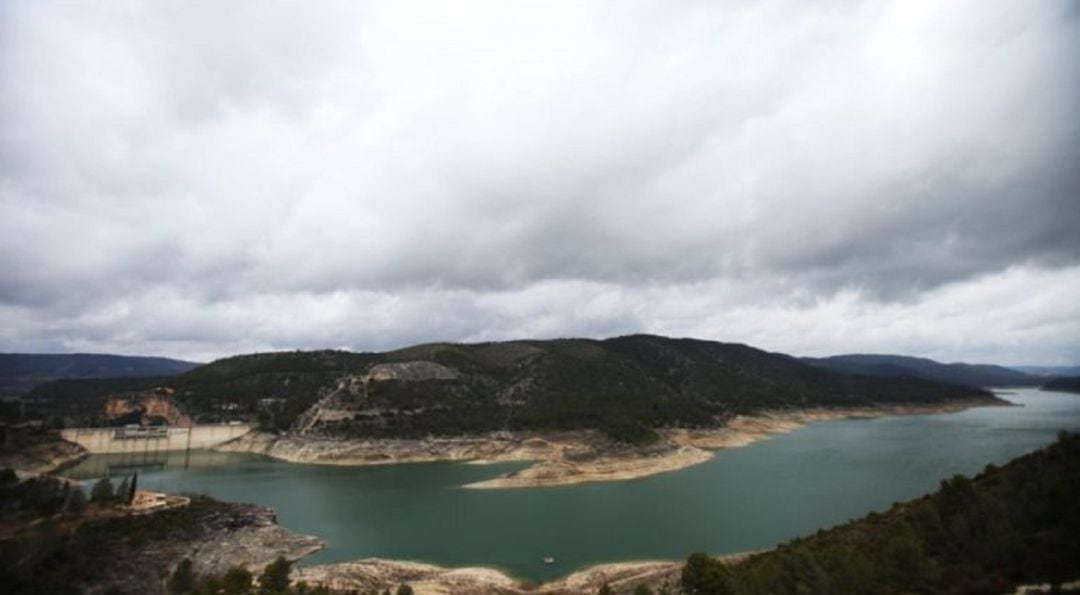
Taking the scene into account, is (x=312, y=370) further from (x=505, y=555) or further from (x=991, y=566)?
(x=991, y=566)

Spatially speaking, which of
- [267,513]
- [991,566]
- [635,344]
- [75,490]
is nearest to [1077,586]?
[991,566]

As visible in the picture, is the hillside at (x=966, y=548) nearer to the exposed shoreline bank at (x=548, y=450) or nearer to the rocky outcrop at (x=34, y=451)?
the exposed shoreline bank at (x=548, y=450)

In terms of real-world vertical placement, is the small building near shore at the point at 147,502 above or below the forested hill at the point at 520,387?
below

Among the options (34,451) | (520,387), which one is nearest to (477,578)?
(34,451)

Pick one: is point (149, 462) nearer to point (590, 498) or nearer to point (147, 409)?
point (147, 409)

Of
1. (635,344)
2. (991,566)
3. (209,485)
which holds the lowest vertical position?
(209,485)

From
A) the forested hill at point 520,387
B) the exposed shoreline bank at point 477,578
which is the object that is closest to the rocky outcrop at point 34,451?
the forested hill at point 520,387
